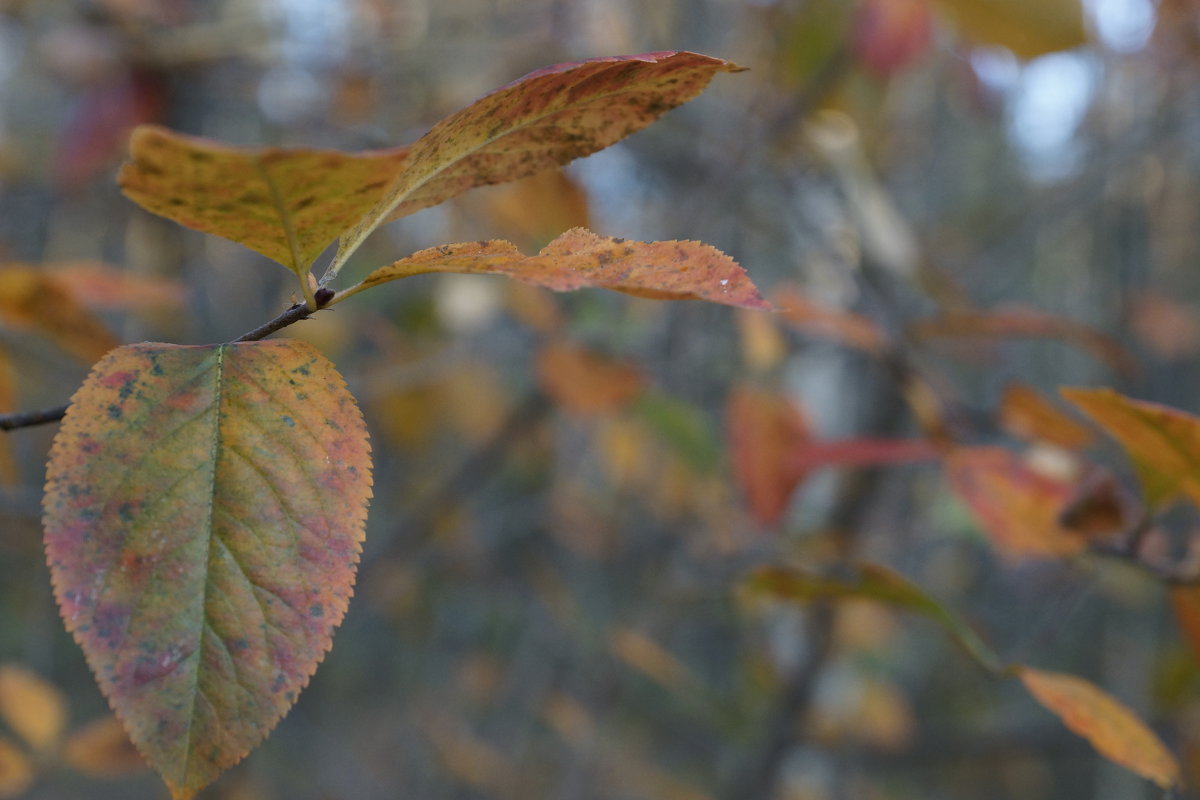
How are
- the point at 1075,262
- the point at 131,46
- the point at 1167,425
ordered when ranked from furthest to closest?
the point at 1075,262
the point at 131,46
the point at 1167,425

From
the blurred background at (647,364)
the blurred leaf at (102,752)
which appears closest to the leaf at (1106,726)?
the blurred background at (647,364)

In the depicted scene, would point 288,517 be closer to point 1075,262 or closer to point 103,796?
point 103,796

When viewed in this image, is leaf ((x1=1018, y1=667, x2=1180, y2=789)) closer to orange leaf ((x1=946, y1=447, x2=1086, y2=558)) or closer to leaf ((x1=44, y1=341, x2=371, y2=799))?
orange leaf ((x1=946, y1=447, x2=1086, y2=558))

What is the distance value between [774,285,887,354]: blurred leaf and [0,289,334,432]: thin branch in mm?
485

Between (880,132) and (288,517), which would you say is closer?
(288,517)

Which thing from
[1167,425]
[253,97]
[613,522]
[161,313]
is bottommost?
[613,522]

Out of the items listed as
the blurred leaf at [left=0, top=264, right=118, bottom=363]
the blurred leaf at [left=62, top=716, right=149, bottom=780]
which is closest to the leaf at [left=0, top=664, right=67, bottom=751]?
the blurred leaf at [left=62, top=716, right=149, bottom=780]

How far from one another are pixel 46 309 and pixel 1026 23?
87 cm

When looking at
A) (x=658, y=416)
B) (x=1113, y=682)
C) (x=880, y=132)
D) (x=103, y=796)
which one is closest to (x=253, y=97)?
(x=658, y=416)

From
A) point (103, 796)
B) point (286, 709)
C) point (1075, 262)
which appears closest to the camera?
point (286, 709)

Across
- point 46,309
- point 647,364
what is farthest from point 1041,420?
point 46,309

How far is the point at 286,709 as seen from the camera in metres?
0.28

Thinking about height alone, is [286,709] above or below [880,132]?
above

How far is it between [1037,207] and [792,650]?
36.9 inches
